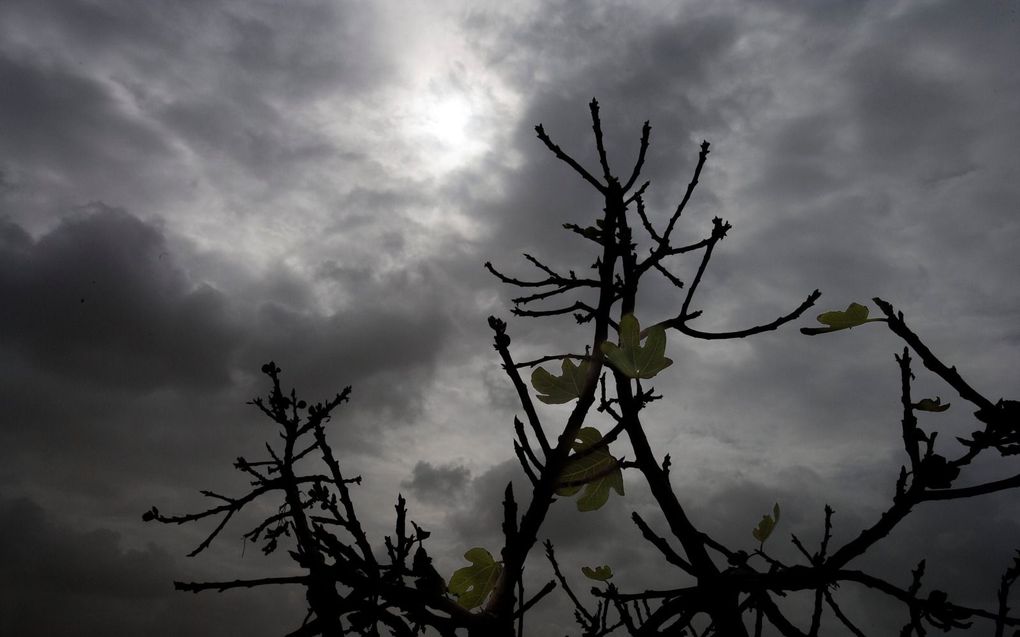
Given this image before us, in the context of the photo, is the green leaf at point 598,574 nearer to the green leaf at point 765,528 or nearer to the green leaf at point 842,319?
the green leaf at point 765,528

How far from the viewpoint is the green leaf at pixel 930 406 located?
140cm

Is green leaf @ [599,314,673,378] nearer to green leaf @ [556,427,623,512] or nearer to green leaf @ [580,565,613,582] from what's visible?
green leaf @ [556,427,623,512]

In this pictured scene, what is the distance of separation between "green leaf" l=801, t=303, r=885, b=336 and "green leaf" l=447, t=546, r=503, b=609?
836 mm

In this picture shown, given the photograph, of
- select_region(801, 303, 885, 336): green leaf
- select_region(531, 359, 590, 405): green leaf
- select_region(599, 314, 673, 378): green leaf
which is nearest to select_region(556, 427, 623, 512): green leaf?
select_region(531, 359, 590, 405): green leaf

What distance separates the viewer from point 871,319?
116 centimetres

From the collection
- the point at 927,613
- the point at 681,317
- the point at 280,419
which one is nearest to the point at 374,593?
the point at 927,613

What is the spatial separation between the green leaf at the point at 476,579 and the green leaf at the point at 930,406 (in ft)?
3.51

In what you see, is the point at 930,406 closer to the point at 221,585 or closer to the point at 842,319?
the point at 842,319

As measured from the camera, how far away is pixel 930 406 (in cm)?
142

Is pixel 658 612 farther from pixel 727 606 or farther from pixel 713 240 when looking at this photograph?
pixel 713 240

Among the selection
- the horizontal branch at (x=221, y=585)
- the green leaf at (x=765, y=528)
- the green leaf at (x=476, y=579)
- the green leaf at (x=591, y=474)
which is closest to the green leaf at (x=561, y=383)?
the green leaf at (x=591, y=474)

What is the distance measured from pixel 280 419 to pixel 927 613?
30.0 feet

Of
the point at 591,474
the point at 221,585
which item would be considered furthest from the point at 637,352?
the point at 221,585

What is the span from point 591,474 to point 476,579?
13.8 inches
